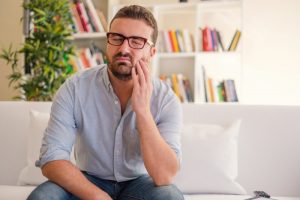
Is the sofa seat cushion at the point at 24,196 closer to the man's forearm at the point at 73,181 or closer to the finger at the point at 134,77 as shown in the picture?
the man's forearm at the point at 73,181

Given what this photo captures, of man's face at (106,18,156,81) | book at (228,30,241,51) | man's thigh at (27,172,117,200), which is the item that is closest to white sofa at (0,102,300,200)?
man's face at (106,18,156,81)

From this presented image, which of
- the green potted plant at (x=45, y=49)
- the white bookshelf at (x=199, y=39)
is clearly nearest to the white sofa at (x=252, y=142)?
the green potted plant at (x=45, y=49)

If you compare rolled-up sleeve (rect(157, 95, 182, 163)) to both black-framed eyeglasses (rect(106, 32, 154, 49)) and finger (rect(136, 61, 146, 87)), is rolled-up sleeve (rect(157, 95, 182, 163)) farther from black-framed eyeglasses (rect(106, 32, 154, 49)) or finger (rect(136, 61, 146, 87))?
black-framed eyeglasses (rect(106, 32, 154, 49))

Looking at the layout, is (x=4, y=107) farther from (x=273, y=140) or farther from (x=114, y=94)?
(x=273, y=140)

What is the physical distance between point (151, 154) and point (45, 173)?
38cm

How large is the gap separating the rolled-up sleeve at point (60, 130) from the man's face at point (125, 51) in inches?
7.5

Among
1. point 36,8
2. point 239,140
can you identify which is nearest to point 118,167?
point 239,140

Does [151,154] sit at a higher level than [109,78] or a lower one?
lower

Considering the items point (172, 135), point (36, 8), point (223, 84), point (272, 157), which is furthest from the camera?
point (223, 84)

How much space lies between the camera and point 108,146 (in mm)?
1678

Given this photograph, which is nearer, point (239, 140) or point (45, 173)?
point (45, 173)

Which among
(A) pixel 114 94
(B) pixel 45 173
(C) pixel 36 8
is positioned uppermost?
(C) pixel 36 8

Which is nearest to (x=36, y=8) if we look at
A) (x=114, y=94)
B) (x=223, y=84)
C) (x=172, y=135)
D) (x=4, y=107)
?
(x=4, y=107)

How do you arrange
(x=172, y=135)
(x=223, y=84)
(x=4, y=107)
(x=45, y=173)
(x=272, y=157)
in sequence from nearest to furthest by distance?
(x=45, y=173)
(x=172, y=135)
(x=272, y=157)
(x=4, y=107)
(x=223, y=84)
